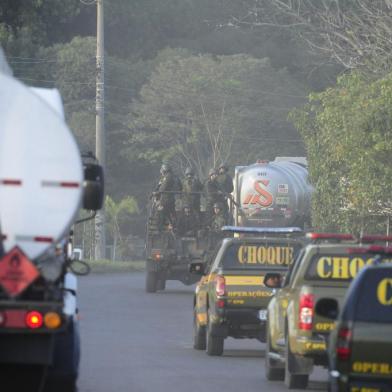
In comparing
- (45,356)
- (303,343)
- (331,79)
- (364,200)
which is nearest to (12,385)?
(45,356)

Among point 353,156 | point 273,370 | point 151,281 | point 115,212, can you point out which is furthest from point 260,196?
point 273,370

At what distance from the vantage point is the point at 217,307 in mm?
21094

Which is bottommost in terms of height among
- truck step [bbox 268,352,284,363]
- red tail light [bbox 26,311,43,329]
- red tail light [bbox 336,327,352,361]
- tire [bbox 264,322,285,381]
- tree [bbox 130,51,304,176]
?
tire [bbox 264,322,285,381]

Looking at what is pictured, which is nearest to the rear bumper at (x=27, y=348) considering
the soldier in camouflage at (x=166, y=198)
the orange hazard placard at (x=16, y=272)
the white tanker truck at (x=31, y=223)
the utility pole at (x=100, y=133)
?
the white tanker truck at (x=31, y=223)

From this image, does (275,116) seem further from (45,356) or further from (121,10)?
(45,356)

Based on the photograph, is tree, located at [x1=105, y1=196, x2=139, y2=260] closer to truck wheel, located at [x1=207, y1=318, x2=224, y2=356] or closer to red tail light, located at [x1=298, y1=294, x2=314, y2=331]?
truck wheel, located at [x1=207, y1=318, x2=224, y2=356]

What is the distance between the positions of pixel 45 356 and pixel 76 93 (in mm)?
74810

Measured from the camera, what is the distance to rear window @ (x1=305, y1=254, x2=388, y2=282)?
54.3ft

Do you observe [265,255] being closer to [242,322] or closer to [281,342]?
[242,322]

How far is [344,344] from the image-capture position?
1245 cm

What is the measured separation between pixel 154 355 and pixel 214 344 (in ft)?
2.83

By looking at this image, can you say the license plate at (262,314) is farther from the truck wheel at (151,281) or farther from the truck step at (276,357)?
the truck wheel at (151,281)

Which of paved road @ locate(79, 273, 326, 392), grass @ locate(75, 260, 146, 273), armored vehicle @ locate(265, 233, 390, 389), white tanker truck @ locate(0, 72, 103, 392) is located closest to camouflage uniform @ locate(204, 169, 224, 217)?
paved road @ locate(79, 273, 326, 392)

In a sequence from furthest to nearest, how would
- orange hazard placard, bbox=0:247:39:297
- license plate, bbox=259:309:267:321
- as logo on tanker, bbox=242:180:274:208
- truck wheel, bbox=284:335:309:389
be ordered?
as logo on tanker, bbox=242:180:274:208 < license plate, bbox=259:309:267:321 < truck wheel, bbox=284:335:309:389 < orange hazard placard, bbox=0:247:39:297
